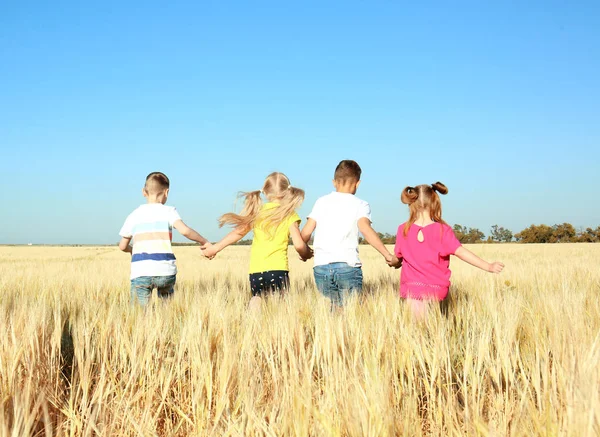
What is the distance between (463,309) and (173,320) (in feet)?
7.13

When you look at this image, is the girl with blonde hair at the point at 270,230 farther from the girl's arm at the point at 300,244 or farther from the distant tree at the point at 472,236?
the distant tree at the point at 472,236

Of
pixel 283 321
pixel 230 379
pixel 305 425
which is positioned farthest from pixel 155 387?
pixel 305 425

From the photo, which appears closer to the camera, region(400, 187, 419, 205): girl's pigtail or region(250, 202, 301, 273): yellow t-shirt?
region(400, 187, 419, 205): girl's pigtail

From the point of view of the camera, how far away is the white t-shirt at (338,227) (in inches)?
185

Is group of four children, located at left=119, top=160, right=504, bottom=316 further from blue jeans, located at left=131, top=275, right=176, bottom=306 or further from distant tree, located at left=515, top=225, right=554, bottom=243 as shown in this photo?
distant tree, located at left=515, top=225, right=554, bottom=243

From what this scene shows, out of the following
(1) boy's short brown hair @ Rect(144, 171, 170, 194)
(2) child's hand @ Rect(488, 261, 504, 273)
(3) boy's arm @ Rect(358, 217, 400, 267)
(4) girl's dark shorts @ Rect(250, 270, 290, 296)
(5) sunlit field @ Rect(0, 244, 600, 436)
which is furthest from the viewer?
(1) boy's short brown hair @ Rect(144, 171, 170, 194)

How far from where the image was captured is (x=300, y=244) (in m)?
4.87

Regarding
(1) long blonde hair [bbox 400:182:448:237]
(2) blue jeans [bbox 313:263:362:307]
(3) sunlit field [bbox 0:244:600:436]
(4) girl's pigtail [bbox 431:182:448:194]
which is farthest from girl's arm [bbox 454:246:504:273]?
(2) blue jeans [bbox 313:263:362:307]

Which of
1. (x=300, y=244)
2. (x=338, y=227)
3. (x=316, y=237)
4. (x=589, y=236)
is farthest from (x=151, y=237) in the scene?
(x=589, y=236)

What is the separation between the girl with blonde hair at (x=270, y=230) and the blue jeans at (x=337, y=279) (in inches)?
11.4

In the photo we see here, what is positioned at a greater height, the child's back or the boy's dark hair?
the boy's dark hair

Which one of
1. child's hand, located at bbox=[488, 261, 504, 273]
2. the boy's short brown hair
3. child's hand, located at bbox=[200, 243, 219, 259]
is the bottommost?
child's hand, located at bbox=[488, 261, 504, 273]

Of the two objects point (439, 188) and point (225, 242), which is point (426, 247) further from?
point (225, 242)

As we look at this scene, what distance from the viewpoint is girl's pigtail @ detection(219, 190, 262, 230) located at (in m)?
5.16
